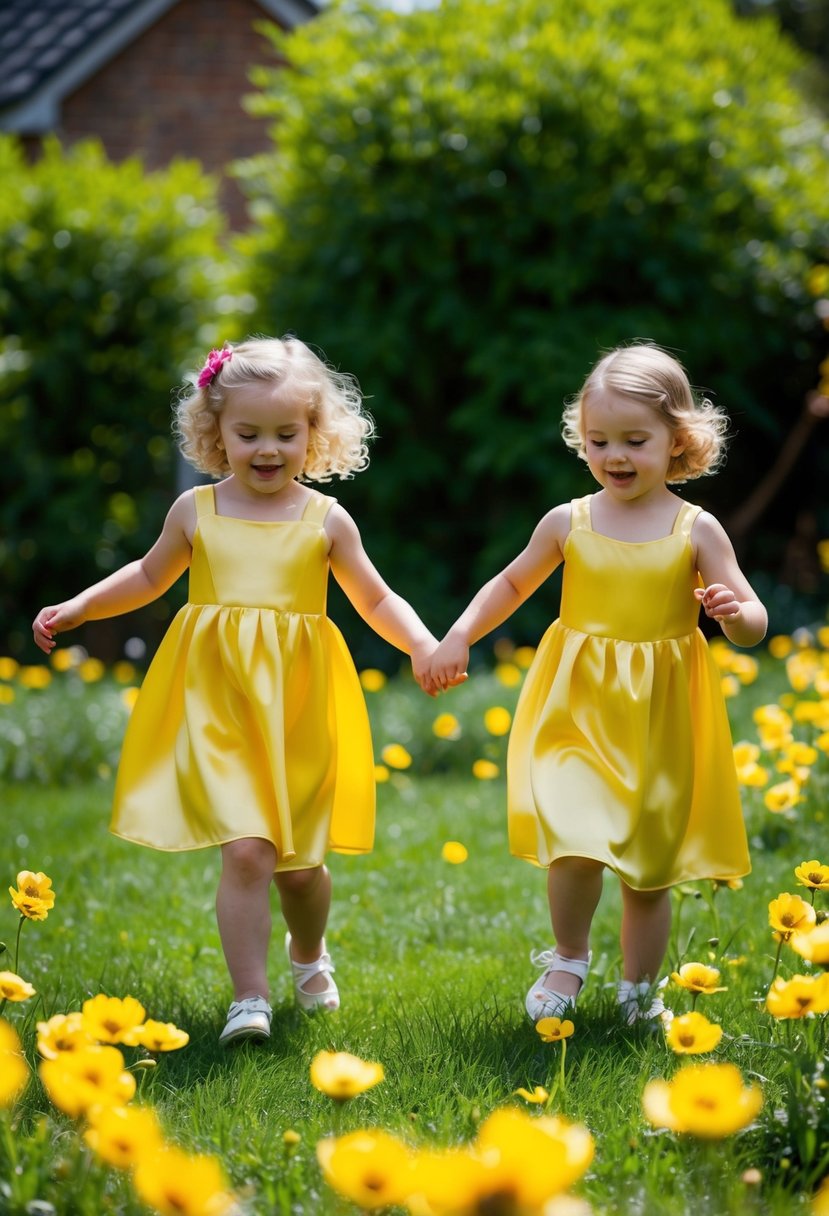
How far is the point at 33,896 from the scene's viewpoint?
2.31 metres

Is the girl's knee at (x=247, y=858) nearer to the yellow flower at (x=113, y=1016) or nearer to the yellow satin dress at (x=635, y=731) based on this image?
the yellow satin dress at (x=635, y=731)

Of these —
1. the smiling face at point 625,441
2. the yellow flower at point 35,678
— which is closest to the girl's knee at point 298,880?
the smiling face at point 625,441

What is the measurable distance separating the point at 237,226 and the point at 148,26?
1.99m

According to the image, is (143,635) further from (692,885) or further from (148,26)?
(148,26)

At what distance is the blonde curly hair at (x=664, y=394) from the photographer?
2.71 metres

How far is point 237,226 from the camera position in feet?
41.9

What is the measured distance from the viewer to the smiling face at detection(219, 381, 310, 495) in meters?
2.81

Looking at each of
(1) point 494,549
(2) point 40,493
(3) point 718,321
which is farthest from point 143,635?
(3) point 718,321

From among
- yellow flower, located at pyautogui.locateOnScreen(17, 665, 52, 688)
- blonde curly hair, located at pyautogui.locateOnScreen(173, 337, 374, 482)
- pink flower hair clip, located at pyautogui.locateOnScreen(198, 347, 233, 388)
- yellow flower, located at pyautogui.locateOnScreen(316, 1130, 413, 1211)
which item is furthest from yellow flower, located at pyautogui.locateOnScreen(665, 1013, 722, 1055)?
yellow flower, located at pyautogui.locateOnScreen(17, 665, 52, 688)

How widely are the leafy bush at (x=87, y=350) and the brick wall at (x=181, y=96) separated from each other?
15.6ft

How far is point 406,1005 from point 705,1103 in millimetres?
1375

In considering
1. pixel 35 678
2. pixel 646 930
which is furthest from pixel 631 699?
pixel 35 678

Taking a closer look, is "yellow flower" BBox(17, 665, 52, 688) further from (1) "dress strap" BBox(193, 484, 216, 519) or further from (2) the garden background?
(1) "dress strap" BBox(193, 484, 216, 519)

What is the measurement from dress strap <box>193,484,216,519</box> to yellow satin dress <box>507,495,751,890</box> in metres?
0.76
